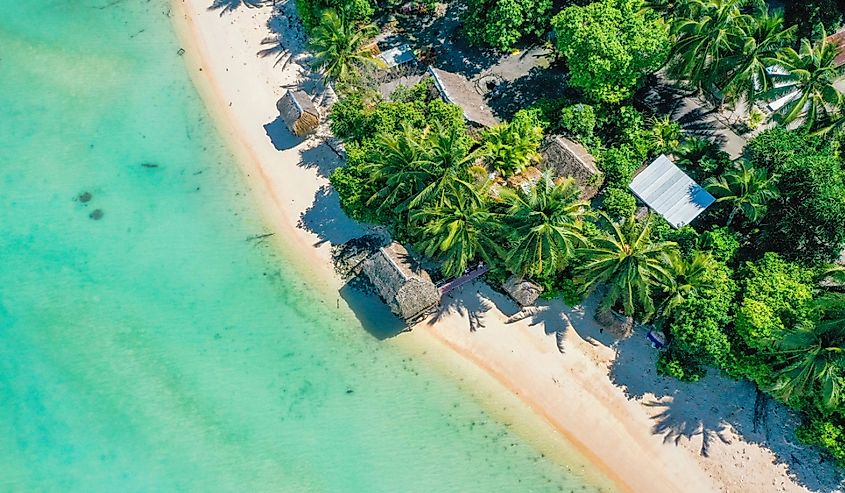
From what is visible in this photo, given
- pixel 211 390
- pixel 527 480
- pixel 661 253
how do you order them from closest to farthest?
pixel 661 253 → pixel 527 480 → pixel 211 390

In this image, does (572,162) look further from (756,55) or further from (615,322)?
(756,55)

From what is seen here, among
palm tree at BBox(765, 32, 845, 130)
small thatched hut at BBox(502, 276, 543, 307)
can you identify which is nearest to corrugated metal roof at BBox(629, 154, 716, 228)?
palm tree at BBox(765, 32, 845, 130)

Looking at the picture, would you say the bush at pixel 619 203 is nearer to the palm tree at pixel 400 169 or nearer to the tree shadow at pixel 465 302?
the tree shadow at pixel 465 302

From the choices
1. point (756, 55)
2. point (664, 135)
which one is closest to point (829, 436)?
point (664, 135)

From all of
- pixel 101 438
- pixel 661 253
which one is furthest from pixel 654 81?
pixel 101 438

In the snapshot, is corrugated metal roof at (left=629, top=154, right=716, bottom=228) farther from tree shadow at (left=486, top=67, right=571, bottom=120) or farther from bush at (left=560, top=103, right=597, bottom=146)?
tree shadow at (left=486, top=67, right=571, bottom=120)

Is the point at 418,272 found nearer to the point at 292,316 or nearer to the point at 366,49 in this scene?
the point at 292,316
